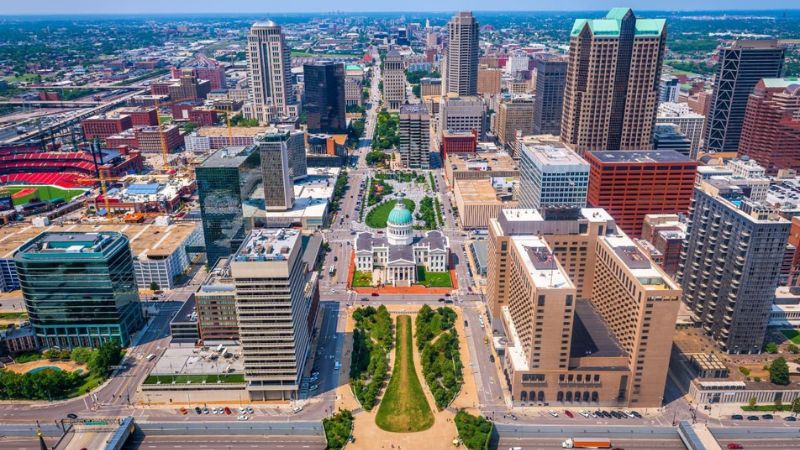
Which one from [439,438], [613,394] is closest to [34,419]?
[439,438]

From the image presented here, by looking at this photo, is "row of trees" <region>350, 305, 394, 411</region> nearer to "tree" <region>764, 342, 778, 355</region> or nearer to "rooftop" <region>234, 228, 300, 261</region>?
"rooftop" <region>234, 228, 300, 261</region>

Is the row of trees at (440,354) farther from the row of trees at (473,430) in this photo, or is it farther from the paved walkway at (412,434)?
the row of trees at (473,430)

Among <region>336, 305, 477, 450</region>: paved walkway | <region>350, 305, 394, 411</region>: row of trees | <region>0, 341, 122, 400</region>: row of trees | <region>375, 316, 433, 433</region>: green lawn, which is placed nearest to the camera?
<region>336, 305, 477, 450</region>: paved walkway

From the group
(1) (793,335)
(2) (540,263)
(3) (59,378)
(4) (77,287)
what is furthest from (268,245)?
(1) (793,335)

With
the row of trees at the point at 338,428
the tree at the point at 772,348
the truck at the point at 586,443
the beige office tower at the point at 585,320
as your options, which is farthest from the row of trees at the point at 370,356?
the tree at the point at 772,348

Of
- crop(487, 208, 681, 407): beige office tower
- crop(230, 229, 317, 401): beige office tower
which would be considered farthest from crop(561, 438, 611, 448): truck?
crop(230, 229, 317, 401): beige office tower
